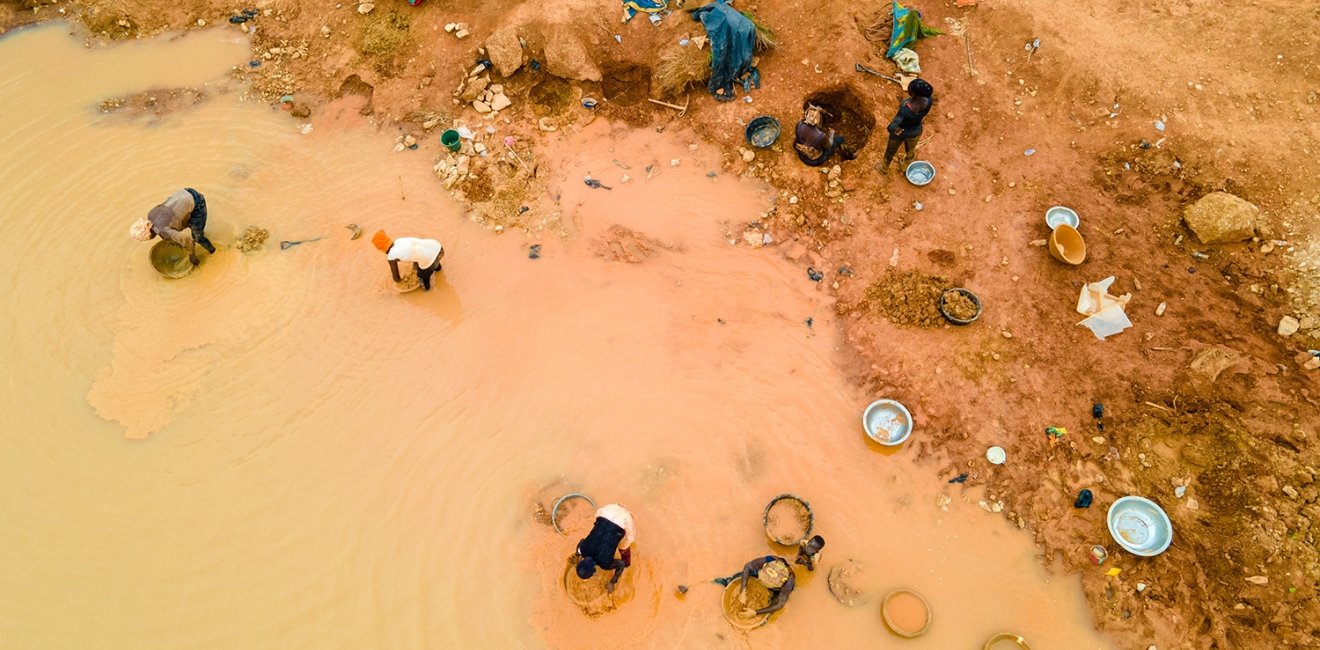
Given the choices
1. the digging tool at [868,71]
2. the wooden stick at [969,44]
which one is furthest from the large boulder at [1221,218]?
the digging tool at [868,71]

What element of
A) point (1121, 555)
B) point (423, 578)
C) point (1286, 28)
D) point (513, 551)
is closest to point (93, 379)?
point (423, 578)

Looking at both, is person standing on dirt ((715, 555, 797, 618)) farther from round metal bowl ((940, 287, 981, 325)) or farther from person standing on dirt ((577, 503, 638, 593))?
round metal bowl ((940, 287, 981, 325))

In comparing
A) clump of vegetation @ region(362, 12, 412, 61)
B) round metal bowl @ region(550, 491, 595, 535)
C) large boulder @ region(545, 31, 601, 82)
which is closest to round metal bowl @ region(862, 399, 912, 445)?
round metal bowl @ region(550, 491, 595, 535)

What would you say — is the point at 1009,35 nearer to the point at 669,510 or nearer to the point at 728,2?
the point at 728,2

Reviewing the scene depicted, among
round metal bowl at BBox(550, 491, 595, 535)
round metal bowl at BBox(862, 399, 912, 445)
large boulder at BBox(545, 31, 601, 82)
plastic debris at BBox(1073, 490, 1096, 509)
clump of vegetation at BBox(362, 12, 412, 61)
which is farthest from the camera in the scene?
clump of vegetation at BBox(362, 12, 412, 61)

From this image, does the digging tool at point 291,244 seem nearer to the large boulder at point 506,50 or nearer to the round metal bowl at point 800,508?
the large boulder at point 506,50

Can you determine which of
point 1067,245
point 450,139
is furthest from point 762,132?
point 450,139

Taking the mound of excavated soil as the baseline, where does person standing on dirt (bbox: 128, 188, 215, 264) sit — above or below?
above
